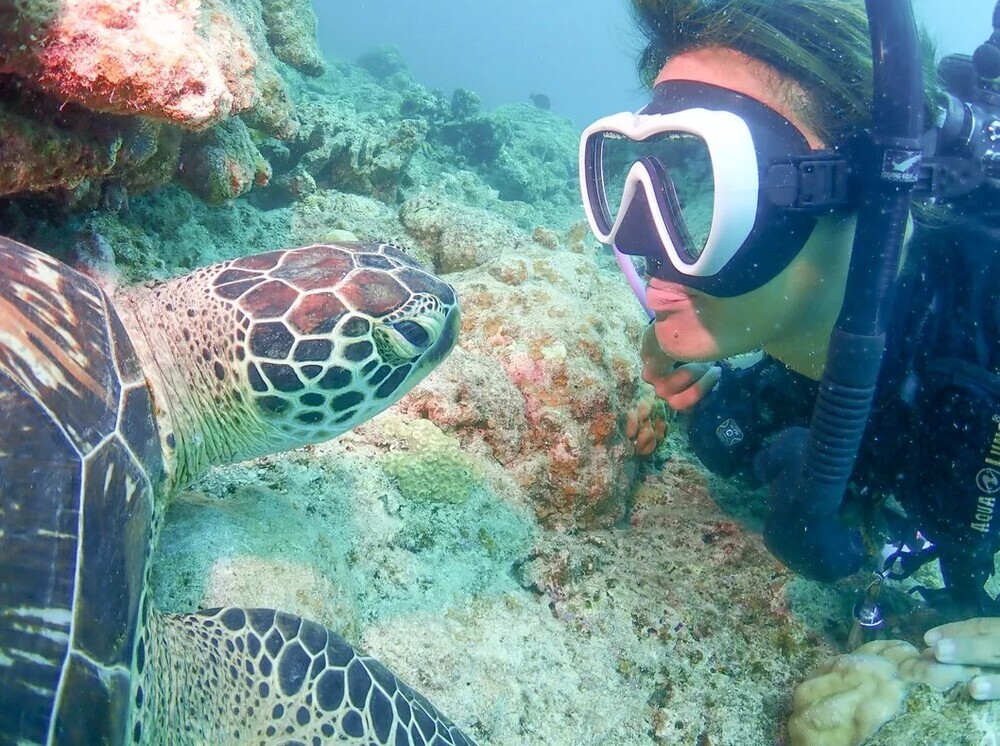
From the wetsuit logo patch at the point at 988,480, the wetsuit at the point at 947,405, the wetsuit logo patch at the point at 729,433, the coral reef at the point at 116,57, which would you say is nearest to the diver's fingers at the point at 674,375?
the wetsuit logo patch at the point at 729,433

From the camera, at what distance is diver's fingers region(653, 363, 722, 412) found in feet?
10.7

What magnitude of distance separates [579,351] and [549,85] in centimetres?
10221

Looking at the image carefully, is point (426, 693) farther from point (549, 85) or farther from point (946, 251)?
point (549, 85)

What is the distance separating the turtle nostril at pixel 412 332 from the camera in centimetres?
184

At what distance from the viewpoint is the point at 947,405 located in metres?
2.05

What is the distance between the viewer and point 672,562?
2861mm

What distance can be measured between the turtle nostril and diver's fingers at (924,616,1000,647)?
2036 mm

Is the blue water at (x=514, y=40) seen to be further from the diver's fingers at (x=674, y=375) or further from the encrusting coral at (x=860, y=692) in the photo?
the encrusting coral at (x=860, y=692)

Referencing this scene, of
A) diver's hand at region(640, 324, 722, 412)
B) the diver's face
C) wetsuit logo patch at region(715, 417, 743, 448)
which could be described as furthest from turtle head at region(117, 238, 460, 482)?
wetsuit logo patch at region(715, 417, 743, 448)

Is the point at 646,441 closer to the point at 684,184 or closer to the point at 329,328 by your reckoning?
the point at 684,184

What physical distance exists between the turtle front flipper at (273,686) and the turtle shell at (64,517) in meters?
0.22

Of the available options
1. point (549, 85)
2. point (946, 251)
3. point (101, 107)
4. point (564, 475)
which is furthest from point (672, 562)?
point (549, 85)

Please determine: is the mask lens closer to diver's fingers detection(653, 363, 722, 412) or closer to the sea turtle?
the sea turtle

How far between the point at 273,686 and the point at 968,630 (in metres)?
2.27
